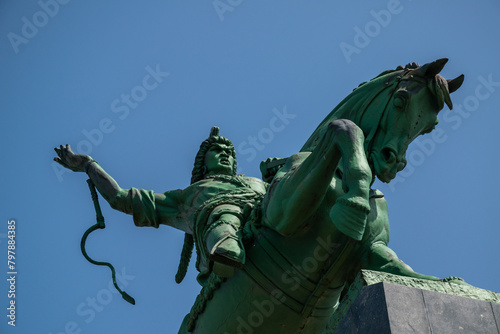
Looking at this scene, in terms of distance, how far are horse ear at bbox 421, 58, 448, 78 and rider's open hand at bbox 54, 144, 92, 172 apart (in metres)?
4.42

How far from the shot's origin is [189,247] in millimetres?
9562

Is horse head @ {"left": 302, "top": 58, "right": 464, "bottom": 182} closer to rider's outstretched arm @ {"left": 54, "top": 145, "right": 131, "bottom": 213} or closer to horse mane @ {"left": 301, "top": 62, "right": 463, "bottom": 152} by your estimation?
horse mane @ {"left": 301, "top": 62, "right": 463, "bottom": 152}

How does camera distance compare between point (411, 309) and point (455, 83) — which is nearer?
point (411, 309)

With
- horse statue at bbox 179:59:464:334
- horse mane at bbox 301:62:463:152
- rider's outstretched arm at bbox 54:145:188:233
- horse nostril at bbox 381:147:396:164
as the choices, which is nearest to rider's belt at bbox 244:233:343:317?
horse statue at bbox 179:59:464:334

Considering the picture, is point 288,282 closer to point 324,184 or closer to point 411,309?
point 324,184

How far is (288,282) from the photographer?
706cm

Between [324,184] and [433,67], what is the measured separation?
156 cm

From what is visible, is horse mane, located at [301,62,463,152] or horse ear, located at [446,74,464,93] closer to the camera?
horse mane, located at [301,62,463,152]

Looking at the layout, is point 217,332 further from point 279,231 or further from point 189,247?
point 189,247

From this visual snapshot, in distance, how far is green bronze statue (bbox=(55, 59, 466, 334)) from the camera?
675cm

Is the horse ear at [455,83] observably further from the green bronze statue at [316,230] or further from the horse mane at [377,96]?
the horse mane at [377,96]

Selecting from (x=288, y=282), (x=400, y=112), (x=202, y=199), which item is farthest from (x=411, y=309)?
(x=202, y=199)

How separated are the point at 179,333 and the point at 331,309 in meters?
1.82

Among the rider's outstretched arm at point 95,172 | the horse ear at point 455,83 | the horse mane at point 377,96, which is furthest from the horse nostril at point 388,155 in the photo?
the rider's outstretched arm at point 95,172
